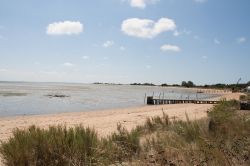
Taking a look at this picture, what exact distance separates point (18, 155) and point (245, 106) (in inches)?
630

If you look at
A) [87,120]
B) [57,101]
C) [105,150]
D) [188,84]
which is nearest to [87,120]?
[87,120]

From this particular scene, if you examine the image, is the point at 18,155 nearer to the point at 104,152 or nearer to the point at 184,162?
the point at 104,152

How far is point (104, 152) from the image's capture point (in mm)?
5137

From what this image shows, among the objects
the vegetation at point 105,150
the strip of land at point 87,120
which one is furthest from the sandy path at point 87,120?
the vegetation at point 105,150

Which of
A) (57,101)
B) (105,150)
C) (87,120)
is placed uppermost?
(105,150)

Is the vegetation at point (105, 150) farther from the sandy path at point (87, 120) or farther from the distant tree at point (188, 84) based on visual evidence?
the distant tree at point (188, 84)

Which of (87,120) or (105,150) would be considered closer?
(105,150)

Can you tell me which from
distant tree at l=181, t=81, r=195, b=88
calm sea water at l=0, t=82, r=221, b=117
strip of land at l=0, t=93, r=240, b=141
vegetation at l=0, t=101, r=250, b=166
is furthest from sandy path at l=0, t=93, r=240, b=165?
distant tree at l=181, t=81, r=195, b=88

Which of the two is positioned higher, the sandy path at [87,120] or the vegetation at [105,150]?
the vegetation at [105,150]

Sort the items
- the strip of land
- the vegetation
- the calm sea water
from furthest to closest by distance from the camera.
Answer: the calm sea water, the strip of land, the vegetation

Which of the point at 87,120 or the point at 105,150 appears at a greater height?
the point at 105,150

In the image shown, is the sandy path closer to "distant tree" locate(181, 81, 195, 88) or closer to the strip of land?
the strip of land

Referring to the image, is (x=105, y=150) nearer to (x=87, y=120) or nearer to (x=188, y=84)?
(x=87, y=120)

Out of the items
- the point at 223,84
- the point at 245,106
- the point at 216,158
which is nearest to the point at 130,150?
the point at 216,158
